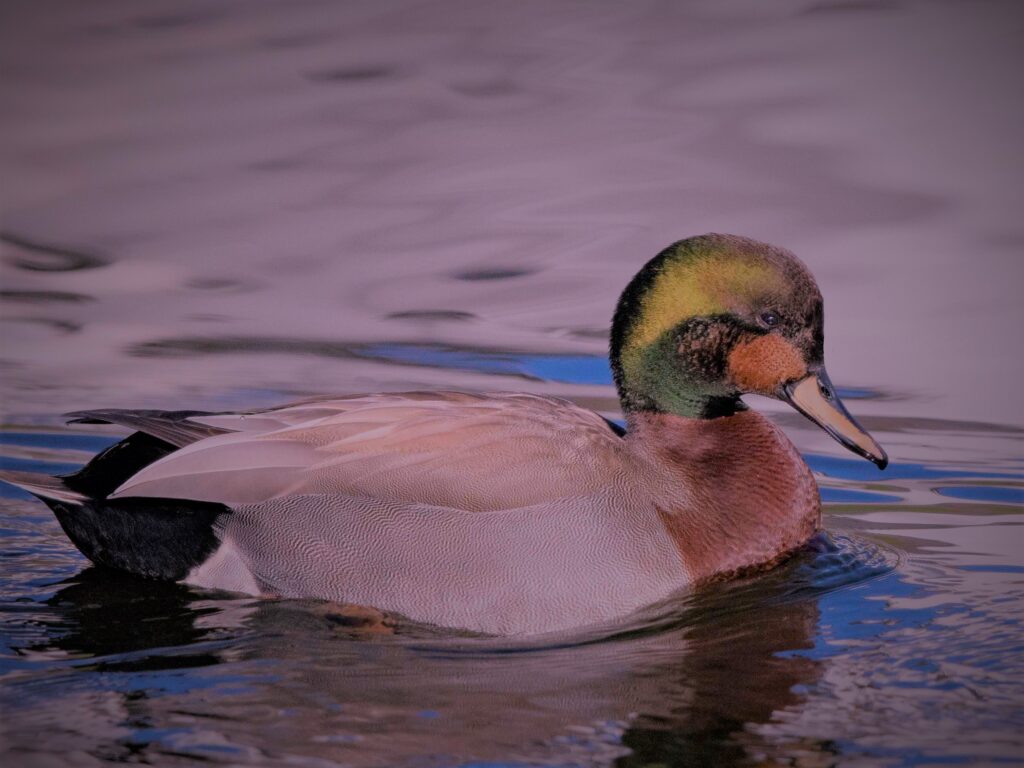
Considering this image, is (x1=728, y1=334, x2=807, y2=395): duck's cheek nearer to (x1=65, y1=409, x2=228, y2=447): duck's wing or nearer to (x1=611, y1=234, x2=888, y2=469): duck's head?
(x1=611, y1=234, x2=888, y2=469): duck's head

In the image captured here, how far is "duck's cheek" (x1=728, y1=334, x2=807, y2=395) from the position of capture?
5512 millimetres

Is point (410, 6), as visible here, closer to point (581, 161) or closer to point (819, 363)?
point (581, 161)

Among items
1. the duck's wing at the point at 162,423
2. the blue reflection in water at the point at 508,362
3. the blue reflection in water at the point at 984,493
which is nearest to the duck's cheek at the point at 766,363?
the blue reflection in water at the point at 984,493

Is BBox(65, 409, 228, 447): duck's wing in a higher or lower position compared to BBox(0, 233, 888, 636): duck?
higher

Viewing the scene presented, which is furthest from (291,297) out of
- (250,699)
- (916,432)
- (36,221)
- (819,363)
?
(250,699)

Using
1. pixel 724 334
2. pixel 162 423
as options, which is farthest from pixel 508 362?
pixel 162 423

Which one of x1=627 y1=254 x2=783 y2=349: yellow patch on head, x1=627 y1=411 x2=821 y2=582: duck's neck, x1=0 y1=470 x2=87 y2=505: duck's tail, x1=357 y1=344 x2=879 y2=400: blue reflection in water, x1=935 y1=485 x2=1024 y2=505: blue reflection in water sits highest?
x1=627 y1=254 x2=783 y2=349: yellow patch on head

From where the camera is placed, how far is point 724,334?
553cm

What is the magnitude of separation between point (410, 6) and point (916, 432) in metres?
7.19

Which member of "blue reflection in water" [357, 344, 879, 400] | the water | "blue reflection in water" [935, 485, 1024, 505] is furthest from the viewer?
"blue reflection in water" [357, 344, 879, 400]

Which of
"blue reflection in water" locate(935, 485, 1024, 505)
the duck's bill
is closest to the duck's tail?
the duck's bill

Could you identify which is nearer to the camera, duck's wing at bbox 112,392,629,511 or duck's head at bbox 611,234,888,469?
duck's wing at bbox 112,392,629,511

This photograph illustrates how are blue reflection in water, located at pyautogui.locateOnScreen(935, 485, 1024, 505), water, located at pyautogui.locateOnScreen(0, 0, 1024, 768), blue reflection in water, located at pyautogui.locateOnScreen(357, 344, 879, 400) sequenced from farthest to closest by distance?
blue reflection in water, located at pyautogui.locateOnScreen(357, 344, 879, 400)
blue reflection in water, located at pyautogui.locateOnScreen(935, 485, 1024, 505)
water, located at pyautogui.locateOnScreen(0, 0, 1024, 768)

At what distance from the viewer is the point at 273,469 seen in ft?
16.8
